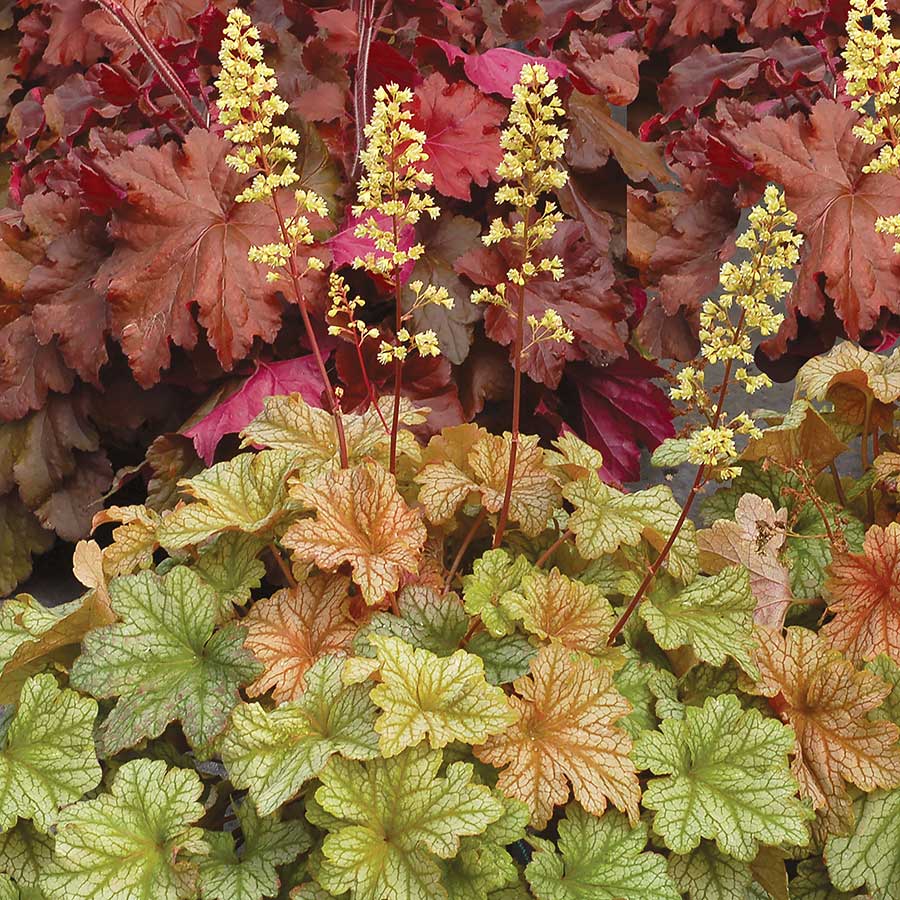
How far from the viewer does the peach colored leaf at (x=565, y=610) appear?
1.56 m

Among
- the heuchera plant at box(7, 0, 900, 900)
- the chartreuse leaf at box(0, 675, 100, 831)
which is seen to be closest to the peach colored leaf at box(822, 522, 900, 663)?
the heuchera plant at box(7, 0, 900, 900)

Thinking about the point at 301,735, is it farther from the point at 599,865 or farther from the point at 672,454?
the point at 672,454

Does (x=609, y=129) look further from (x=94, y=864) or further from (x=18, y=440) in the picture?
(x=94, y=864)

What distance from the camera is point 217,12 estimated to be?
2.62 meters

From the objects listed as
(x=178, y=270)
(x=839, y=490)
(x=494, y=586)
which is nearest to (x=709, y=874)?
(x=494, y=586)

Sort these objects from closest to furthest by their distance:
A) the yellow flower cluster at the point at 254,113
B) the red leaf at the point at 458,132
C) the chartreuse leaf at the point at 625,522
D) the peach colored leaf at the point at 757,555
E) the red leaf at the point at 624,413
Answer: the yellow flower cluster at the point at 254,113 < the chartreuse leaf at the point at 625,522 < the peach colored leaf at the point at 757,555 < the red leaf at the point at 458,132 < the red leaf at the point at 624,413

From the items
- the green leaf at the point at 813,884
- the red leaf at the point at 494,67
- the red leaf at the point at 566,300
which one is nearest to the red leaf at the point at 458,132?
the red leaf at the point at 494,67

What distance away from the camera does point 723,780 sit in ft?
4.83

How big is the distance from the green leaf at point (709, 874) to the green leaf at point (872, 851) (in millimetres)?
121

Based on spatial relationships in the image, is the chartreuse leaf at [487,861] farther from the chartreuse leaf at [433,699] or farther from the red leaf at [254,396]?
the red leaf at [254,396]

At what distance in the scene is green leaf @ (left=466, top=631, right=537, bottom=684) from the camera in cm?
154

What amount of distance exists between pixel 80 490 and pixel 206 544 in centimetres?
106

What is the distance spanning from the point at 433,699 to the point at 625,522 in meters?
0.40

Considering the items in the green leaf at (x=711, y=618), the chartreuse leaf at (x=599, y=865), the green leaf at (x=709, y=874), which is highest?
the green leaf at (x=711, y=618)
